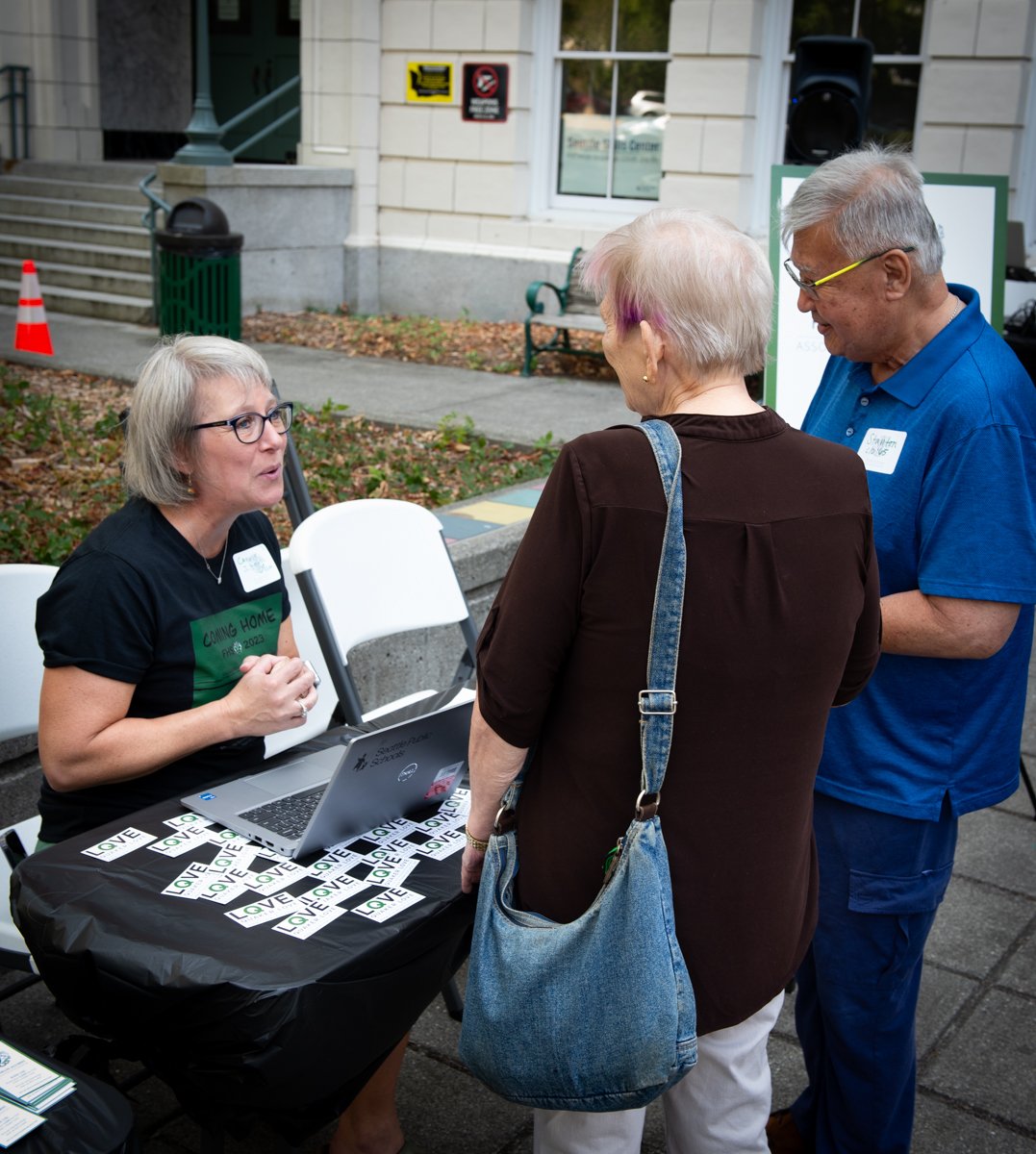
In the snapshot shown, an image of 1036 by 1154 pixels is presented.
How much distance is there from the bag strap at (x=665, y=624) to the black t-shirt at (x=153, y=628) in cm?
116

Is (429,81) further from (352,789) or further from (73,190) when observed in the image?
(352,789)

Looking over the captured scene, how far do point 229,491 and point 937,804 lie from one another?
146 cm

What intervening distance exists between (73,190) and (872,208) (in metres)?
12.4

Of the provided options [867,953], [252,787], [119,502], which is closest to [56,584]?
[252,787]

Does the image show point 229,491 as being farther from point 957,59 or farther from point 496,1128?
point 957,59

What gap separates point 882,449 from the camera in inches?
90.5

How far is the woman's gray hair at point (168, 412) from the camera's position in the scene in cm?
257

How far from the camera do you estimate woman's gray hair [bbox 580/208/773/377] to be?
5.55 ft

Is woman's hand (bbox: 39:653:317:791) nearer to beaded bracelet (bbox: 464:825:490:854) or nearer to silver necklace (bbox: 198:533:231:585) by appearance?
silver necklace (bbox: 198:533:231:585)

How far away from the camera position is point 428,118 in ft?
41.5

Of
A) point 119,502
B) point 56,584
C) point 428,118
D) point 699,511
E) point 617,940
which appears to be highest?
point 428,118

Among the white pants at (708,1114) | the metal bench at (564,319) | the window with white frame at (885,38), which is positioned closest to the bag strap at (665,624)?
the white pants at (708,1114)

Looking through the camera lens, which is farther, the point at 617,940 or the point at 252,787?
the point at 252,787

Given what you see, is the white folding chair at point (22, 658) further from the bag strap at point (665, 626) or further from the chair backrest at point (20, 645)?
the bag strap at point (665, 626)
